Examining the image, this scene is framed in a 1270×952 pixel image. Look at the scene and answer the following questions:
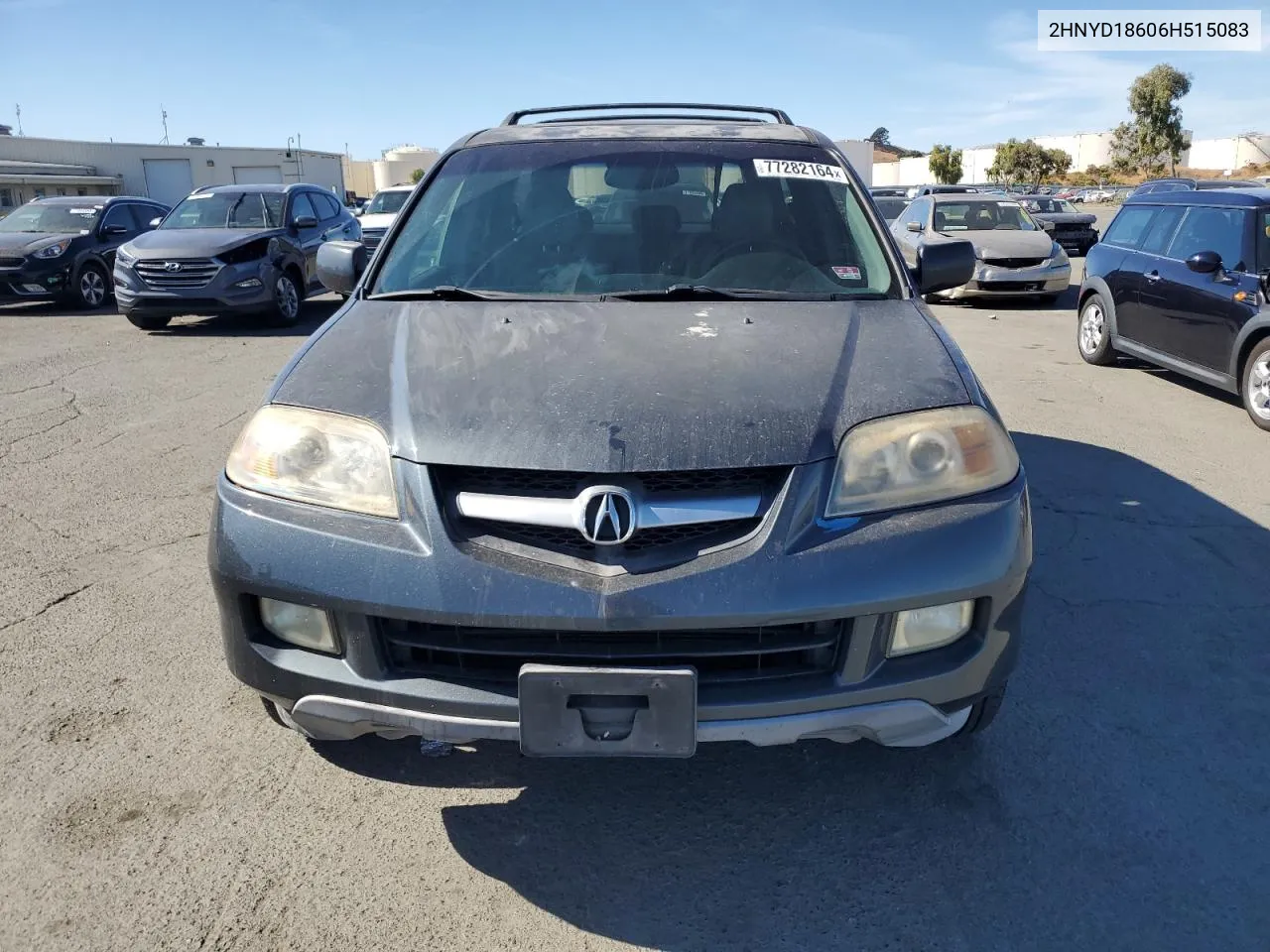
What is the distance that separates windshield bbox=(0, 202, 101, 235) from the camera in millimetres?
14078

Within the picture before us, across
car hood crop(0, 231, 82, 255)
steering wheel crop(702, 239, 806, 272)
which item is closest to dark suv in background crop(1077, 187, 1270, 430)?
steering wheel crop(702, 239, 806, 272)

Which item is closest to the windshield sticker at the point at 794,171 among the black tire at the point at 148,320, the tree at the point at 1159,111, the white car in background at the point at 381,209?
the black tire at the point at 148,320

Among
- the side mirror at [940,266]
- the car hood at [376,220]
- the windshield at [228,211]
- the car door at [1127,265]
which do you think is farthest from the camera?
the car hood at [376,220]

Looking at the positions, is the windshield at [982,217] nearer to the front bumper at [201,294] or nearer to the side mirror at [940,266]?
the front bumper at [201,294]

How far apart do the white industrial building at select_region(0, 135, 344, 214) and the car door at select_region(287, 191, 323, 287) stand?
113ft

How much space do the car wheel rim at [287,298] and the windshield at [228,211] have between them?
2.57ft

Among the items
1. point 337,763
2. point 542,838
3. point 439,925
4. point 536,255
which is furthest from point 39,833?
point 536,255

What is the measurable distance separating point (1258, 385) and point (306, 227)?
1032 cm

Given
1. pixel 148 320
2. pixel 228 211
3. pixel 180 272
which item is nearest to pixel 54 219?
pixel 148 320

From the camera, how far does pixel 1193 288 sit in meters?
7.34

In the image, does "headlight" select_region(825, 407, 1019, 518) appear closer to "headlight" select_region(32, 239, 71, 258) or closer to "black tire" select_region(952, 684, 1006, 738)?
"black tire" select_region(952, 684, 1006, 738)

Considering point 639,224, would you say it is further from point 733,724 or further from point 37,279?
point 37,279

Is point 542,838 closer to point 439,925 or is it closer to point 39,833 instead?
point 439,925

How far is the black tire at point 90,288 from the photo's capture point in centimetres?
1386
